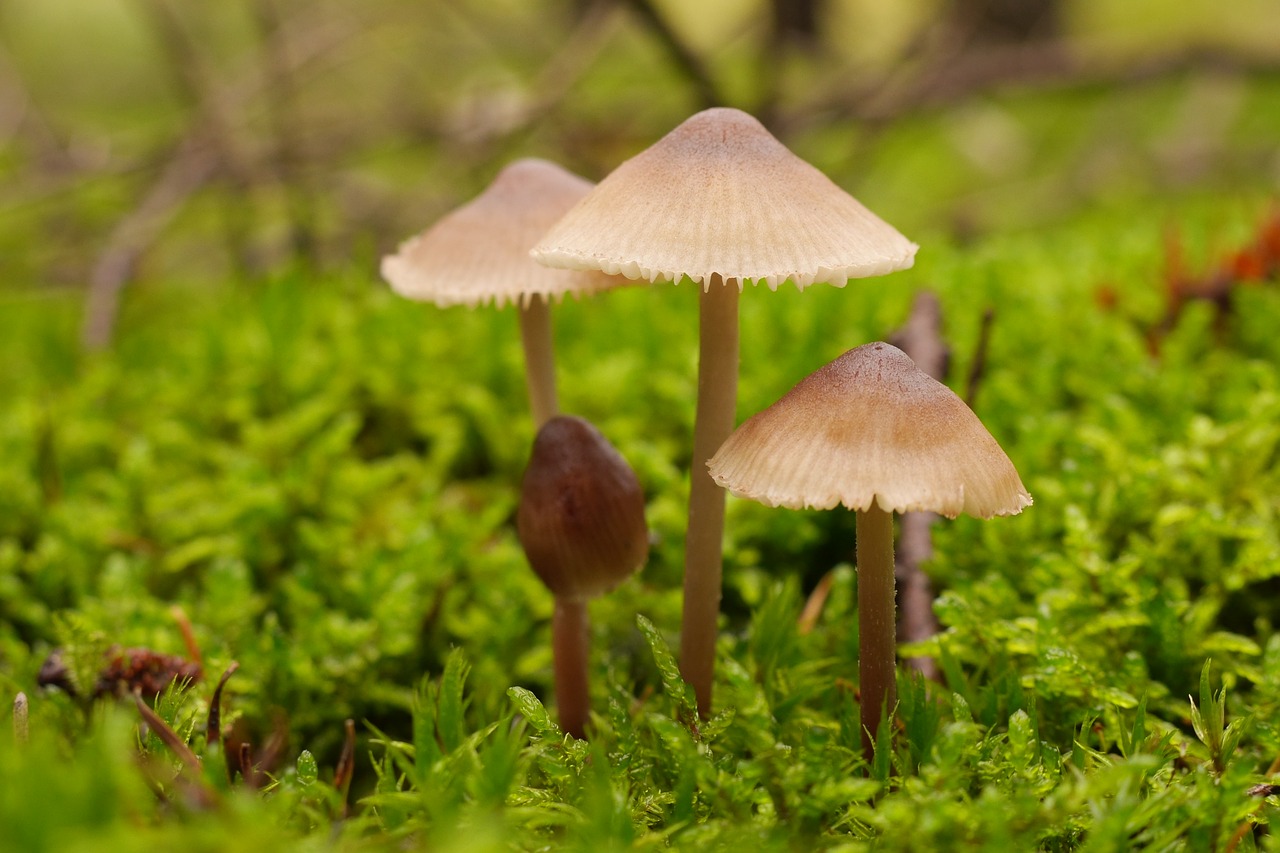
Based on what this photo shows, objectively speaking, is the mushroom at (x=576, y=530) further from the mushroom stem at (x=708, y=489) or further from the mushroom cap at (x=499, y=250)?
the mushroom cap at (x=499, y=250)

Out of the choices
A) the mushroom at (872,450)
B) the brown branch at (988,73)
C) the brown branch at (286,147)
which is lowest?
the mushroom at (872,450)

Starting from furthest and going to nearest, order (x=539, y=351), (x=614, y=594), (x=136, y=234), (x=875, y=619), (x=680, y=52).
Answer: (x=136, y=234) < (x=680, y=52) < (x=614, y=594) < (x=539, y=351) < (x=875, y=619)

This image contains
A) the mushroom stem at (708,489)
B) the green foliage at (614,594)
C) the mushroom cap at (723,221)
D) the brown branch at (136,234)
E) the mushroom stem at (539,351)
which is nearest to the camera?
the green foliage at (614,594)

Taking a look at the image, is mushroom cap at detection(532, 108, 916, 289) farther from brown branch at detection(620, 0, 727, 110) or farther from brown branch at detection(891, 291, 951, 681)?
brown branch at detection(620, 0, 727, 110)

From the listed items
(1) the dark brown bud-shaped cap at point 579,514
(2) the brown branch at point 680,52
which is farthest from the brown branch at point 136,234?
(1) the dark brown bud-shaped cap at point 579,514

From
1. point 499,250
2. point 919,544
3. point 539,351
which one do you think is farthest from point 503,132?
point 919,544

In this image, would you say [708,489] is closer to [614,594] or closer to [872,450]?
[872,450]

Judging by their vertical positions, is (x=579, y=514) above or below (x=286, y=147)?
below

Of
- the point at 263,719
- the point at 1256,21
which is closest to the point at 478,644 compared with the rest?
the point at 263,719
